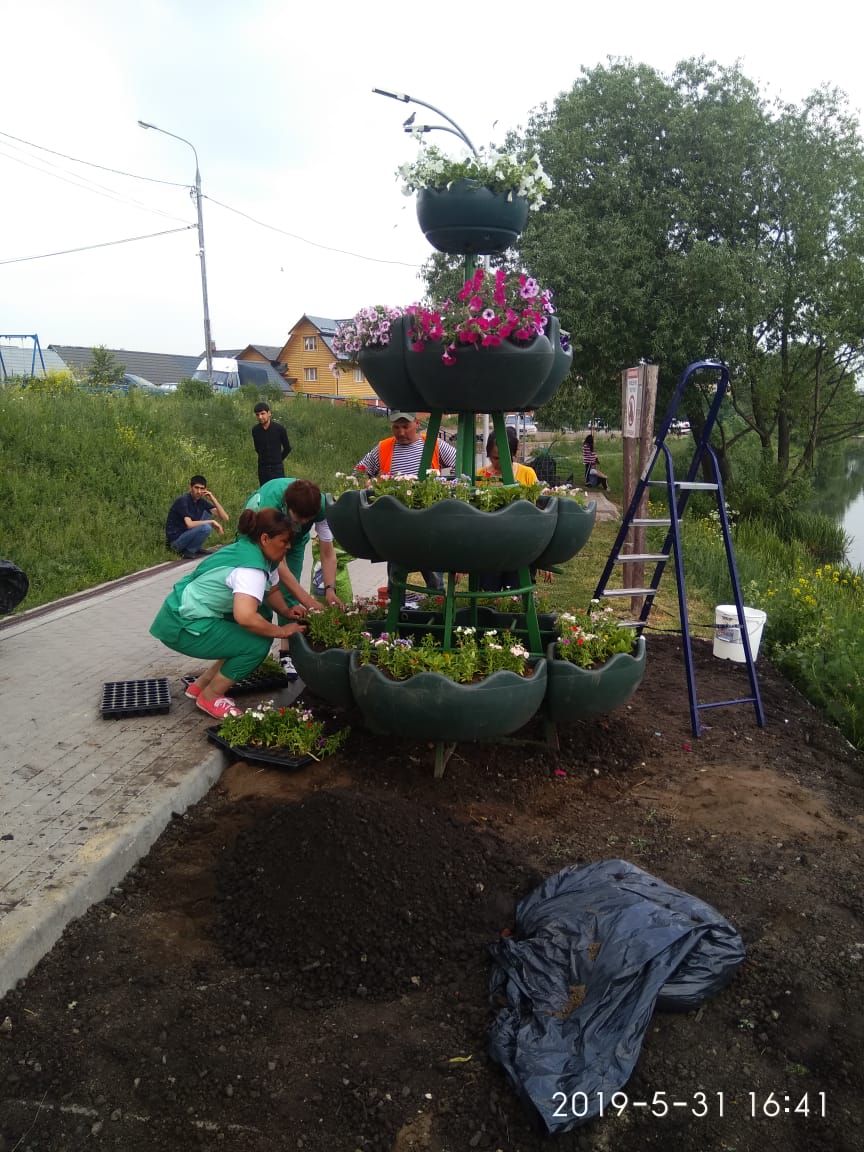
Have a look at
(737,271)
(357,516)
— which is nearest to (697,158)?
(737,271)

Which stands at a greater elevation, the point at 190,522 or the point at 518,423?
the point at 518,423

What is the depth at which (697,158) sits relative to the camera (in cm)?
1819

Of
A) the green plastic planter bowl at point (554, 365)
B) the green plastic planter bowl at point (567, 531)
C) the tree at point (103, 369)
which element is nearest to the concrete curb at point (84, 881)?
the green plastic planter bowl at point (567, 531)

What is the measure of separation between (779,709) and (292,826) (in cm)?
366

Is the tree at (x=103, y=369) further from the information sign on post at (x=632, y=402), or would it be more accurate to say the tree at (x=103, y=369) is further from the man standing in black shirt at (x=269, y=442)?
the information sign on post at (x=632, y=402)

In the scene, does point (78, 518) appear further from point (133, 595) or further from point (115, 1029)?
point (115, 1029)

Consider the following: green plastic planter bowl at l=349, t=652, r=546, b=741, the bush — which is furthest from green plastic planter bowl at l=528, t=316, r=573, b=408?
the bush

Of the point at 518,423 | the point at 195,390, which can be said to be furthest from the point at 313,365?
the point at 195,390

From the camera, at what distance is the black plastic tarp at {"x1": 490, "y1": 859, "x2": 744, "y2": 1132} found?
2389mm

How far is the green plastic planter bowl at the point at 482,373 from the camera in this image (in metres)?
4.02

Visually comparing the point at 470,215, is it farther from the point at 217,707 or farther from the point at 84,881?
the point at 84,881

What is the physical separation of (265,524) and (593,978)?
304cm

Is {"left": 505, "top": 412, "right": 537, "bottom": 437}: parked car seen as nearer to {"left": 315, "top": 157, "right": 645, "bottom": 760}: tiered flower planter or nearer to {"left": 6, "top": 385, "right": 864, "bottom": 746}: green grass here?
{"left": 6, "top": 385, "right": 864, "bottom": 746}: green grass

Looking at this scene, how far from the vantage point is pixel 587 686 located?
4.32 m
